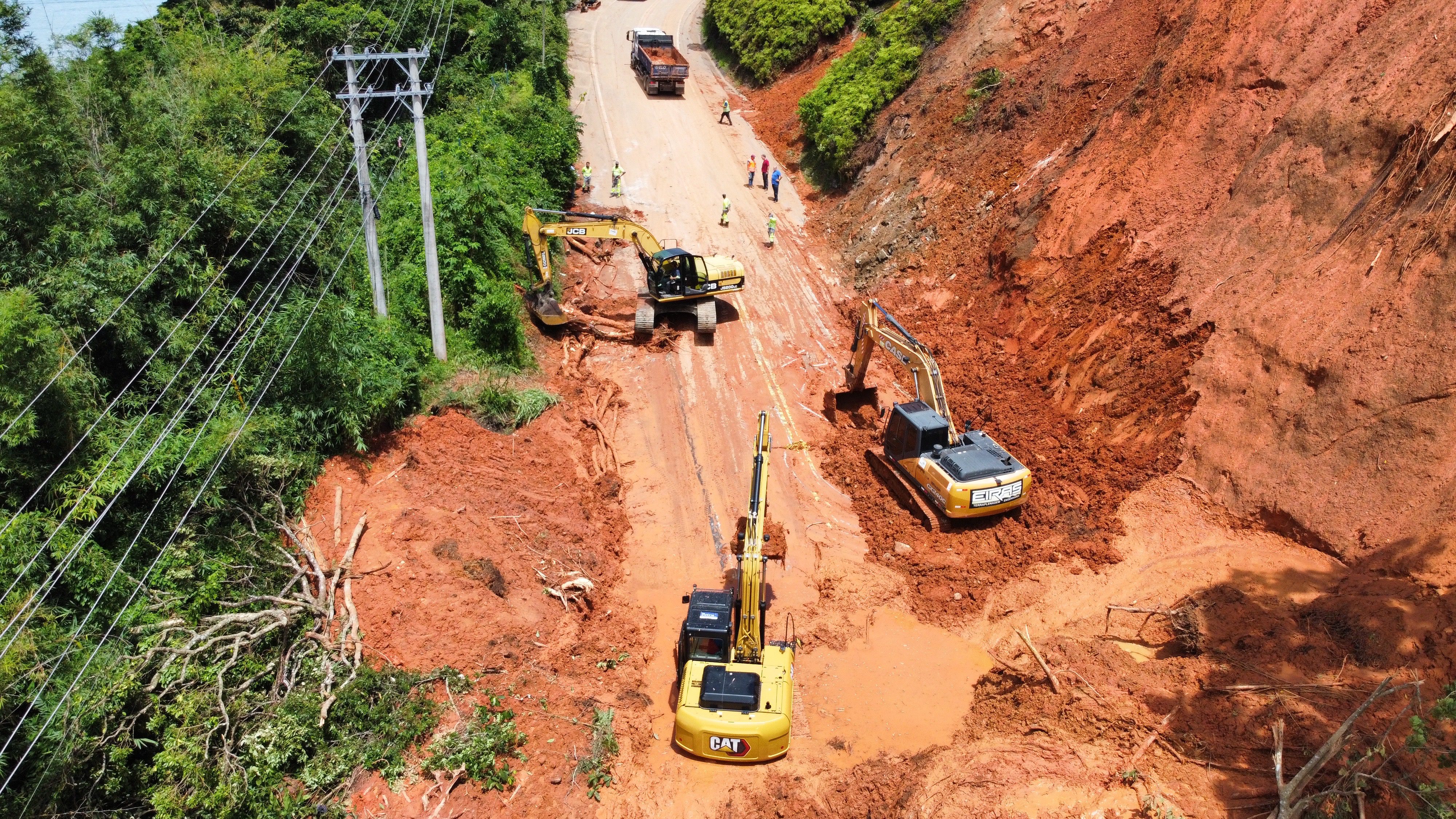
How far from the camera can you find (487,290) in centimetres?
2419

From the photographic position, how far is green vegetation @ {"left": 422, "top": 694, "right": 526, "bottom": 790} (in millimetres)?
13477

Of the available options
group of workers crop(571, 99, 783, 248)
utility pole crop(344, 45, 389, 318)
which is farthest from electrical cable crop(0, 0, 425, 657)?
group of workers crop(571, 99, 783, 248)

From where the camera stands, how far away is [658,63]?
4309 cm

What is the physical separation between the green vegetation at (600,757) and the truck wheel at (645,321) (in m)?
13.0

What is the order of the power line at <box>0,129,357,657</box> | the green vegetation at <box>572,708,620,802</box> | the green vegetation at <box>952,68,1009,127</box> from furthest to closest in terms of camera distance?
the green vegetation at <box>952,68,1009,127</box> < the green vegetation at <box>572,708,620,802</box> < the power line at <box>0,129,357,657</box>

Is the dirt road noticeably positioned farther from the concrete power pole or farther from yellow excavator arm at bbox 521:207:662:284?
the concrete power pole

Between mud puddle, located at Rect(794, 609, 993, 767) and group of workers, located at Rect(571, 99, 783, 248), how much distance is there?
17562 millimetres

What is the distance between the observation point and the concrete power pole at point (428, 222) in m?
18.7

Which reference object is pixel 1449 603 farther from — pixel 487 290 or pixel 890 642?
pixel 487 290

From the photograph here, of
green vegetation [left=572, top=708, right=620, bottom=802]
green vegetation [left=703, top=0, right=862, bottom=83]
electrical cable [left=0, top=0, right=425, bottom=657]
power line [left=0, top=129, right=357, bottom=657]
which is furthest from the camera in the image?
green vegetation [left=703, top=0, right=862, bottom=83]

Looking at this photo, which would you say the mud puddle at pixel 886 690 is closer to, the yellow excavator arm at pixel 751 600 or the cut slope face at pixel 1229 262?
the yellow excavator arm at pixel 751 600

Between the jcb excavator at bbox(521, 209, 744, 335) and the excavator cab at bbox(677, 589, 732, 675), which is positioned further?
the jcb excavator at bbox(521, 209, 744, 335)

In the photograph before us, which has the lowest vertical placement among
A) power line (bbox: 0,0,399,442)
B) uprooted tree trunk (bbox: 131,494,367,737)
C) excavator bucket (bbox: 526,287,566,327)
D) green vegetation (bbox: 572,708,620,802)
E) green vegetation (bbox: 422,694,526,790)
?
green vegetation (bbox: 572,708,620,802)

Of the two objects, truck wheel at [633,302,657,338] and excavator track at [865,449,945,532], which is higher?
truck wheel at [633,302,657,338]
